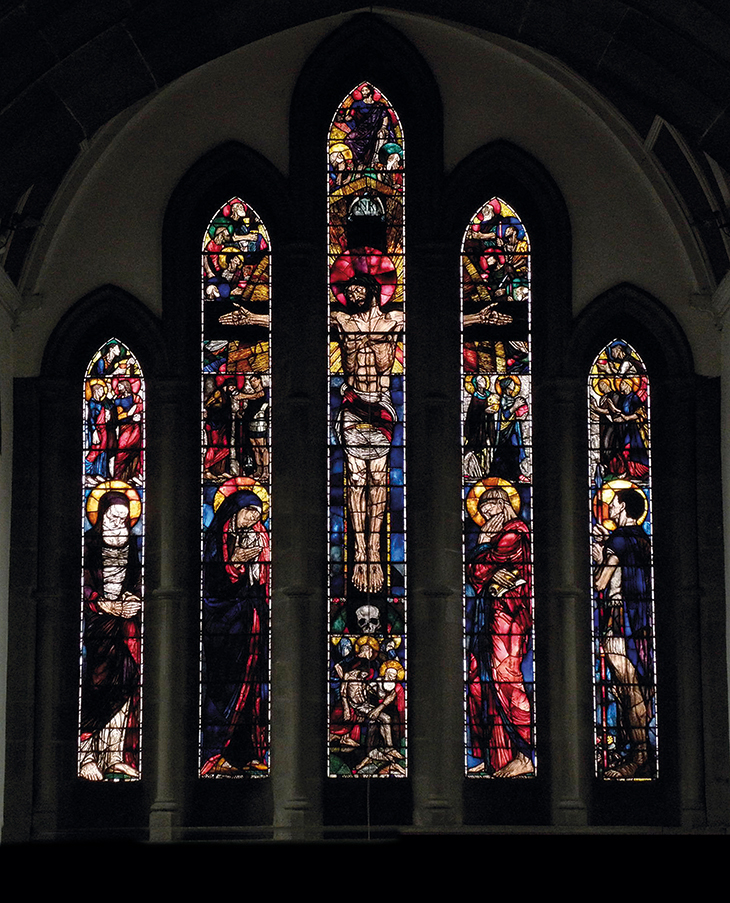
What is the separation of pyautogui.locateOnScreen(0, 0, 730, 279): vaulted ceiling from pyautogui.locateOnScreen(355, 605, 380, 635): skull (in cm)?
518

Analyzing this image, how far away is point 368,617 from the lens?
45.4ft

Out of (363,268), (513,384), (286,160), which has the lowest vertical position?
(513,384)

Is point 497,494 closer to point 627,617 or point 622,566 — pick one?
point 622,566

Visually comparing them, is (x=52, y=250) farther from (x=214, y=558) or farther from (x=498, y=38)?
(x=498, y=38)

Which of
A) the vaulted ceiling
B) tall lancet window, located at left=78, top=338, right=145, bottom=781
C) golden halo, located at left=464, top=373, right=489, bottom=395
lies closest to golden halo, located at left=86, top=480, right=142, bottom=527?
tall lancet window, located at left=78, top=338, right=145, bottom=781

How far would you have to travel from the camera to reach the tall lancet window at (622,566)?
541 inches

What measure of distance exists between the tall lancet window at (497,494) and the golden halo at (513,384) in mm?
10

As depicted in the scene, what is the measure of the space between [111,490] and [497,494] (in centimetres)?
391

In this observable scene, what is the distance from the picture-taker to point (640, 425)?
14.4 m

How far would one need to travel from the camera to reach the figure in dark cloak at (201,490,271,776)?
44.9ft

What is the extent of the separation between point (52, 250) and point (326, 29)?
362 cm

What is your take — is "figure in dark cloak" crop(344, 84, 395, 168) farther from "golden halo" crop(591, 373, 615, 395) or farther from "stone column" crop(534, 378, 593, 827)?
"golden halo" crop(591, 373, 615, 395)

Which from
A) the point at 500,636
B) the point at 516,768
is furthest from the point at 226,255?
the point at 516,768

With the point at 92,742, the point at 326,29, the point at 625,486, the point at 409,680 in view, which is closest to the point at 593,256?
the point at 625,486
